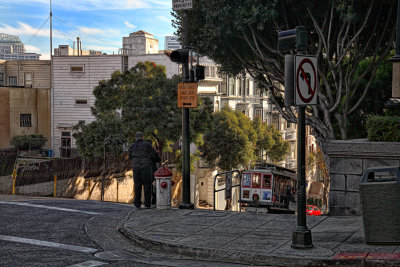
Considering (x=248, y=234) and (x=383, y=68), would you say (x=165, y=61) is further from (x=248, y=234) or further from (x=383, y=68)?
(x=248, y=234)

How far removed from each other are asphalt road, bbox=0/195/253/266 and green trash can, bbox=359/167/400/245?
2142mm

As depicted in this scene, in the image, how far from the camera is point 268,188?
101ft

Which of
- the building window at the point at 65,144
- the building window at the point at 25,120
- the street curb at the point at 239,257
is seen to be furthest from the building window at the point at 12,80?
the street curb at the point at 239,257

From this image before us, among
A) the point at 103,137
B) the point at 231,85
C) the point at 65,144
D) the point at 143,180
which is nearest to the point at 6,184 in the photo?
the point at 103,137

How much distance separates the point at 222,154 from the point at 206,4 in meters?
25.7

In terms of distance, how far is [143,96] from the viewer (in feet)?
111

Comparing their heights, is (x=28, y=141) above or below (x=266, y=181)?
above

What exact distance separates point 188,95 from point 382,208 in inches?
248

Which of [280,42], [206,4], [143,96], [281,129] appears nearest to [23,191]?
[143,96]

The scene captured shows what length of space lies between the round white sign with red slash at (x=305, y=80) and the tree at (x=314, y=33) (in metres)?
10.4

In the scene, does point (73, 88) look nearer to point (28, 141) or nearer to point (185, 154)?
point (28, 141)

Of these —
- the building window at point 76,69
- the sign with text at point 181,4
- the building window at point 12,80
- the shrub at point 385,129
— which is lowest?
the shrub at point 385,129

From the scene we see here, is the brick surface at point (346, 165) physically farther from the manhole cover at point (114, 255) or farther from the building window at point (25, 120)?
the building window at point (25, 120)

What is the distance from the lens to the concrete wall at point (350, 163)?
1019 centimetres
